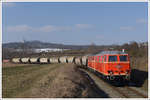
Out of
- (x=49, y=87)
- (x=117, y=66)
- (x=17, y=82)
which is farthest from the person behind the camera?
(x=117, y=66)

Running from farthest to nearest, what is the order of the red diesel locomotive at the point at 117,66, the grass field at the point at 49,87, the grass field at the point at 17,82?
the red diesel locomotive at the point at 117,66
the grass field at the point at 17,82
the grass field at the point at 49,87

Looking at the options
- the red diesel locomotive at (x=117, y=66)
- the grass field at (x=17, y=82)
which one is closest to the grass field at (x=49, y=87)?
the grass field at (x=17, y=82)

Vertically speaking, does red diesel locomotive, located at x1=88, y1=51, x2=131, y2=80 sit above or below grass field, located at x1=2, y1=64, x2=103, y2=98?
above

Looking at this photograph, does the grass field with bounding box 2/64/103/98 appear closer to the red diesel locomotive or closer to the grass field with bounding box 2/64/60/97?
the grass field with bounding box 2/64/60/97

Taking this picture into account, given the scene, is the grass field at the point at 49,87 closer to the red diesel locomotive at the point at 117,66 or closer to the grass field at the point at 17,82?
the grass field at the point at 17,82

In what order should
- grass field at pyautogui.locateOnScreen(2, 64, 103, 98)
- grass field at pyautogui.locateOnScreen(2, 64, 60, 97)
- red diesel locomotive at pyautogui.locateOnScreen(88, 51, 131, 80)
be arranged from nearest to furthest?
grass field at pyautogui.locateOnScreen(2, 64, 103, 98) < grass field at pyautogui.locateOnScreen(2, 64, 60, 97) < red diesel locomotive at pyautogui.locateOnScreen(88, 51, 131, 80)

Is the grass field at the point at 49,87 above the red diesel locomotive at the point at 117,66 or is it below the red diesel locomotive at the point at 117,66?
below

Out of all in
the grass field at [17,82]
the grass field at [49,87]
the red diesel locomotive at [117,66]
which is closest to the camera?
the grass field at [49,87]

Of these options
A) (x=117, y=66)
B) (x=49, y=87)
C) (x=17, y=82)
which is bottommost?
(x=17, y=82)

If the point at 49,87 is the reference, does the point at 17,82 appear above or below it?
below

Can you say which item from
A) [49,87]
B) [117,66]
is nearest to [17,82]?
[49,87]

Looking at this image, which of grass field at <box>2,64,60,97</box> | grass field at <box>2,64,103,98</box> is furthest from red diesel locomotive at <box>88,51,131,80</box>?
grass field at <box>2,64,60,97</box>

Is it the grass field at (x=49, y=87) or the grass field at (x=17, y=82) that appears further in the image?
the grass field at (x=17, y=82)

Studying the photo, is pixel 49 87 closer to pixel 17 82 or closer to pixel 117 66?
pixel 17 82
